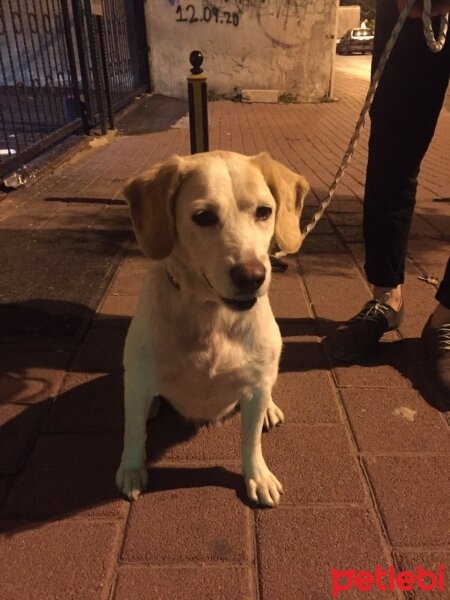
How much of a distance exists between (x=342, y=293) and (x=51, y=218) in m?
3.05

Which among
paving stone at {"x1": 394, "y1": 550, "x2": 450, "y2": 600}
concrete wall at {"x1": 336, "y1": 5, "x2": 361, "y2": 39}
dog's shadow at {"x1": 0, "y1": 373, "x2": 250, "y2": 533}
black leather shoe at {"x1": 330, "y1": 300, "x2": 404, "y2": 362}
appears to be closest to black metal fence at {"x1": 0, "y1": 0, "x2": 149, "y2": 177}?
dog's shadow at {"x1": 0, "y1": 373, "x2": 250, "y2": 533}

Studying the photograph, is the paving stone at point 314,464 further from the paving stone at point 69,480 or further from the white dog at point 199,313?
the paving stone at point 69,480

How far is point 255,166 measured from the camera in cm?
212

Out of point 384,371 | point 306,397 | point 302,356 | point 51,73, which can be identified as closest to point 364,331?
point 384,371

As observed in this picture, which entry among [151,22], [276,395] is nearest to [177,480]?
[276,395]

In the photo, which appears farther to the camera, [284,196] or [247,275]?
[284,196]

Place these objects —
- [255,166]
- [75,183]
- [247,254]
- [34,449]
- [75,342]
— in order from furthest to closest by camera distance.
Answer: [75,183] < [75,342] < [34,449] < [255,166] < [247,254]

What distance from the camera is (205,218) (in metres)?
1.96

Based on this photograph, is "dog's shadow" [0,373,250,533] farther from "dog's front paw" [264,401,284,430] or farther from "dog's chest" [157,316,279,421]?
"dog's chest" [157,316,279,421]

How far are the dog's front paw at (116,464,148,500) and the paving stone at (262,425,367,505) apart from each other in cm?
55

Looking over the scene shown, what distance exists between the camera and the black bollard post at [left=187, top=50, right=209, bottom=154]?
4.58 metres

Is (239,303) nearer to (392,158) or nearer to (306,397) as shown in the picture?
(306,397)

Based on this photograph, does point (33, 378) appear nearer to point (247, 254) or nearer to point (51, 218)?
point (247, 254)

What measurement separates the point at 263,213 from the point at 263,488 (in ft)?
3.59
